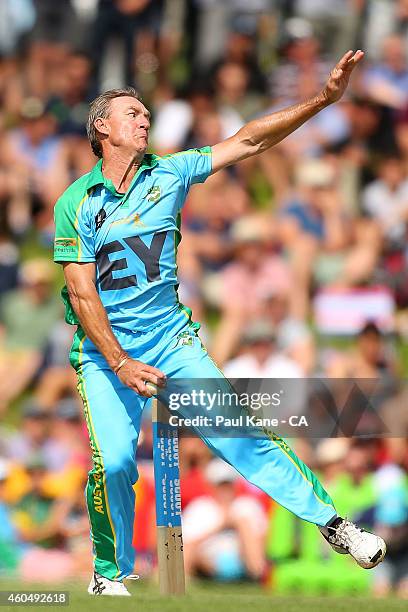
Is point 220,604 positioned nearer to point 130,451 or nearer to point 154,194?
point 130,451

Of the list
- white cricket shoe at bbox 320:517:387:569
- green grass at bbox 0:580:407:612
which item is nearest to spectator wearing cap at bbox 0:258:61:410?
green grass at bbox 0:580:407:612

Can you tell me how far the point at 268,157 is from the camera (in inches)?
564

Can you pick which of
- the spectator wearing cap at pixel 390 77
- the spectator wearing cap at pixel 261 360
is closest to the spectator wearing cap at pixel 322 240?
the spectator wearing cap at pixel 261 360

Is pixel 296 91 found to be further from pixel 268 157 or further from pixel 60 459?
pixel 60 459

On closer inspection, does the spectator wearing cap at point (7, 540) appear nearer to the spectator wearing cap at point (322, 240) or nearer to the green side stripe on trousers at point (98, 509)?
the green side stripe on trousers at point (98, 509)

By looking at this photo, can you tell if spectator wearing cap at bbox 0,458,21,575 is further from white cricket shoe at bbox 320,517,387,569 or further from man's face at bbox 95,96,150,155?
man's face at bbox 95,96,150,155

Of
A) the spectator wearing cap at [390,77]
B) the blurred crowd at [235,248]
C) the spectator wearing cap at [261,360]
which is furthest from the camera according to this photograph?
the spectator wearing cap at [390,77]

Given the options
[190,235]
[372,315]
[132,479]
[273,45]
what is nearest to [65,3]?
[273,45]

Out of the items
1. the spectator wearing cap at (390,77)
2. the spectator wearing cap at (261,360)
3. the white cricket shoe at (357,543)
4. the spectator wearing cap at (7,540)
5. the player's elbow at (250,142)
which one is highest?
the spectator wearing cap at (390,77)

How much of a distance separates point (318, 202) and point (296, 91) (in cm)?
182

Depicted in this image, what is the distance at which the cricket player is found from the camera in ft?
22.4

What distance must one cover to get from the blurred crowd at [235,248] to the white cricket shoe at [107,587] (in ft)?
6.59

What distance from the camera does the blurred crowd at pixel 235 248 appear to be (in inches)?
396

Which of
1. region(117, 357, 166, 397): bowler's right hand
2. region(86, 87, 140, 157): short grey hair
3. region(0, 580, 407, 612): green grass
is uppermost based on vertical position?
region(86, 87, 140, 157): short grey hair
